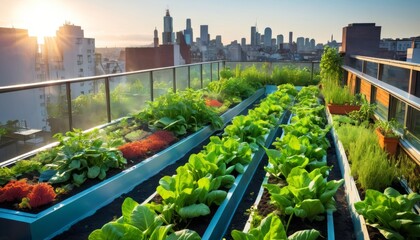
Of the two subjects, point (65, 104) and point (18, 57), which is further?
point (18, 57)

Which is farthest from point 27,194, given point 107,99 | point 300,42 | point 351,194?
point 300,42

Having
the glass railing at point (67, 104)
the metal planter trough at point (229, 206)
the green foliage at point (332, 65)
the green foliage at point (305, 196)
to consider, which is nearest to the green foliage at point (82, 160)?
the glass railing at point (67, 104)

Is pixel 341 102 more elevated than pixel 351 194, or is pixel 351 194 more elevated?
pixel 341 102

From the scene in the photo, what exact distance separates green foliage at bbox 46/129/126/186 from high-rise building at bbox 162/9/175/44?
30.0 metres

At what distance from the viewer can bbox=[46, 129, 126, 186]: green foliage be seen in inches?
147

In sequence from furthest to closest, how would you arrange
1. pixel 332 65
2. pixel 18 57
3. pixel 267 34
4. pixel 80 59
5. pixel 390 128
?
pixel 267 34
pixel 80 59
pixel 18 57
pixel 332 65
pixel 390 128

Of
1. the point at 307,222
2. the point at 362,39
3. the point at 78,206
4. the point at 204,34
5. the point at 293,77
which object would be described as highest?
the point at 204,34

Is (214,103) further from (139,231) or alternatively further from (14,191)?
(139,231)

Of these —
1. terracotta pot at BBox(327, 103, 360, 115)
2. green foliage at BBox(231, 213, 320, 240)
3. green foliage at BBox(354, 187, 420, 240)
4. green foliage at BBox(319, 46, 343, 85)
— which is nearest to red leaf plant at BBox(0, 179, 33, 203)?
green foliage at BBox(231, 213, 320, 240)

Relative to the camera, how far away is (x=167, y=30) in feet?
112

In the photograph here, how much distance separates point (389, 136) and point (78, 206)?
11.2 ft

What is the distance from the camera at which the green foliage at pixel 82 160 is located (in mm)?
3744

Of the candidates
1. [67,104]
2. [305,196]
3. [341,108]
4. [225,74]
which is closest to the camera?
[305,196]

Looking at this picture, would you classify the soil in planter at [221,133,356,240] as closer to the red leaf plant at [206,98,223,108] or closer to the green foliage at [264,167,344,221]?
the green foliage at [264,167,344,221]
